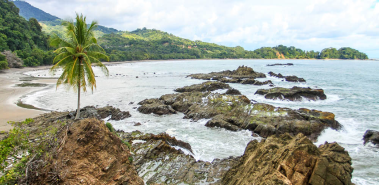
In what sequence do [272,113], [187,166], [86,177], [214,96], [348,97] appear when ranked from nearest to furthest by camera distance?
1. [86,177]
2. [187,166]
3. [272,113]
4. [214,96]
5. [348,97]

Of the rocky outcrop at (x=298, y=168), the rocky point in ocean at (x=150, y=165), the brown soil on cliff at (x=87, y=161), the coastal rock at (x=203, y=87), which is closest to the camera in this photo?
the brown soil on cliff at (x=87, y=161)

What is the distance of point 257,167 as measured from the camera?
25.9 feet

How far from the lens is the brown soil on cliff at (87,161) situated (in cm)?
534

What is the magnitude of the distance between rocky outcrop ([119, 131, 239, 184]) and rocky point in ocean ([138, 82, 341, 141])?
7848mm

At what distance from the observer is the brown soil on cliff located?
5.34 m

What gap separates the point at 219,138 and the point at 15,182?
13470 mm

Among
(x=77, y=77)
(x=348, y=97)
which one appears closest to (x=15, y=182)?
(x=77, y=77)

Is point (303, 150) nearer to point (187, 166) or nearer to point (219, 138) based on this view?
point (187, 166)

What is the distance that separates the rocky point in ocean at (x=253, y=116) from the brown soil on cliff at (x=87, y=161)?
42.8 ft

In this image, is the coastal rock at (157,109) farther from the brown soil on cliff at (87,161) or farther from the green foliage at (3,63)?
the green foliage at (3,63)

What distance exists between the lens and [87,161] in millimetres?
6055

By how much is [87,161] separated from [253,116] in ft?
53.0

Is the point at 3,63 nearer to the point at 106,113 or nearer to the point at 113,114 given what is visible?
the point at 106,113

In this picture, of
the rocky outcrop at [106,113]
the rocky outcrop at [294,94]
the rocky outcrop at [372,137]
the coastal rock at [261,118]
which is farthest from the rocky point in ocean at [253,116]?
the rocky outcrop at [294,94]
